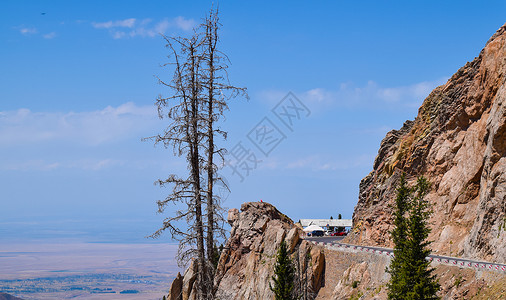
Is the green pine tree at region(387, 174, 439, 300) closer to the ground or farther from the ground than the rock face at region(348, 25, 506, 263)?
closer to the ground

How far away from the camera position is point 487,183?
44031 mm

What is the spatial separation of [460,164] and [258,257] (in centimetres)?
2129

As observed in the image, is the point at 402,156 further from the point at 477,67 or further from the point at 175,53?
the point at 175,53

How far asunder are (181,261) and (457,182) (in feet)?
139

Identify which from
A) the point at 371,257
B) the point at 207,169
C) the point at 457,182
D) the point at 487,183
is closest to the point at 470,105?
the point at 457,182

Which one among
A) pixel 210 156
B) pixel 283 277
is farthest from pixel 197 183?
pixel 283 277

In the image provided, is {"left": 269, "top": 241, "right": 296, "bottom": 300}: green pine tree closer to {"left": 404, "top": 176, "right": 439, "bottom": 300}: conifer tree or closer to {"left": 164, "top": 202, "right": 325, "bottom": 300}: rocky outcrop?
{"left": 164, "top": 202, "right": 325, "bottom": 300}: rocky outcrop

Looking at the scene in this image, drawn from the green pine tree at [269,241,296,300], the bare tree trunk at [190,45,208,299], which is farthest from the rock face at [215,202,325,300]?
→ the bare tree trunk at [190,45,208,299]

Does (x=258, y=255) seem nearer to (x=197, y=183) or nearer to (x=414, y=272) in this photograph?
(x=414, y=272)

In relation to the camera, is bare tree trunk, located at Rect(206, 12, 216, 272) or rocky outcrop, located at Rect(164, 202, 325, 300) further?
rocky outcrop, located at Rect(164, 202, 325, 300)

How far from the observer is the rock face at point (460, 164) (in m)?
42.7

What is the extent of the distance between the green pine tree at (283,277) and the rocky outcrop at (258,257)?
2159 millimetres

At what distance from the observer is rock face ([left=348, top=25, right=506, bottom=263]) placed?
4272 cm

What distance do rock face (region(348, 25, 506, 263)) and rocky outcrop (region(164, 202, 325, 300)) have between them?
10521 millimetres
